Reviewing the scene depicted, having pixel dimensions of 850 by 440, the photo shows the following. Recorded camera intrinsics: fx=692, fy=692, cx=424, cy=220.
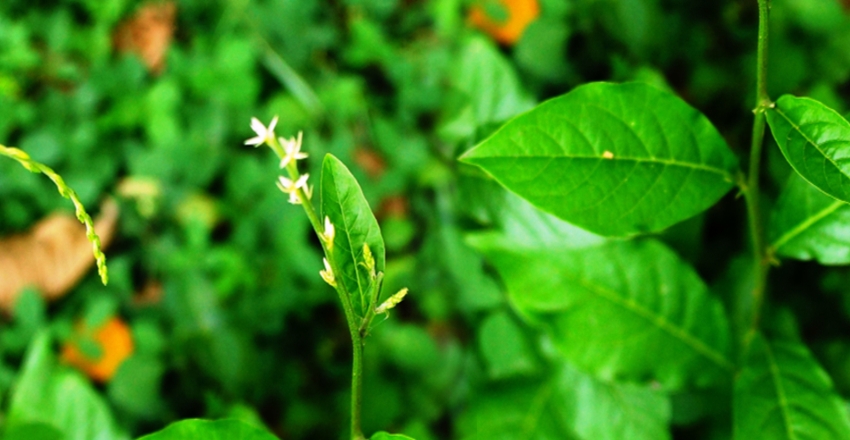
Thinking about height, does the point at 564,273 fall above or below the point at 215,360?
above

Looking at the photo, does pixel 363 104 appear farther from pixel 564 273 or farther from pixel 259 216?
pixel 564 273

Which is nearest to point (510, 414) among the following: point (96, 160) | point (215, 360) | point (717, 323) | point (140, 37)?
point (717, 323)

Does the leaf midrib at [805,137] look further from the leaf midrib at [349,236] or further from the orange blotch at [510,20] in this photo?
the orange blotch at [510,20]

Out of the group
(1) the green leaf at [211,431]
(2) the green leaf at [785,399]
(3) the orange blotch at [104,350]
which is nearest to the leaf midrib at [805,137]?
(2) the green leaf at [785,399]

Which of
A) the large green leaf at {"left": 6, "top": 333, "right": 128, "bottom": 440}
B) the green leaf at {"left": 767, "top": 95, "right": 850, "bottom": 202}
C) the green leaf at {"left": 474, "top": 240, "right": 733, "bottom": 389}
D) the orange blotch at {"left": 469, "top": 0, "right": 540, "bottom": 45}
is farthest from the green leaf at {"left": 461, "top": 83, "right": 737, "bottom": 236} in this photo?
the orange blotch at {"left": 469, "top": 0, "right": 540, "bottom": 45}

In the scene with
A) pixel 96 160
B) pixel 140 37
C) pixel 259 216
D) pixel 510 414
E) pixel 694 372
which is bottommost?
pixel 510 414

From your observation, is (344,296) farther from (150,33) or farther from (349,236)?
(150,33)

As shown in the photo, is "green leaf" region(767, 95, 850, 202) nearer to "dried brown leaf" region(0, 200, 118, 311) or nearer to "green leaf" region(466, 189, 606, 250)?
"green leaf" region(466, 189, 606, 250)
